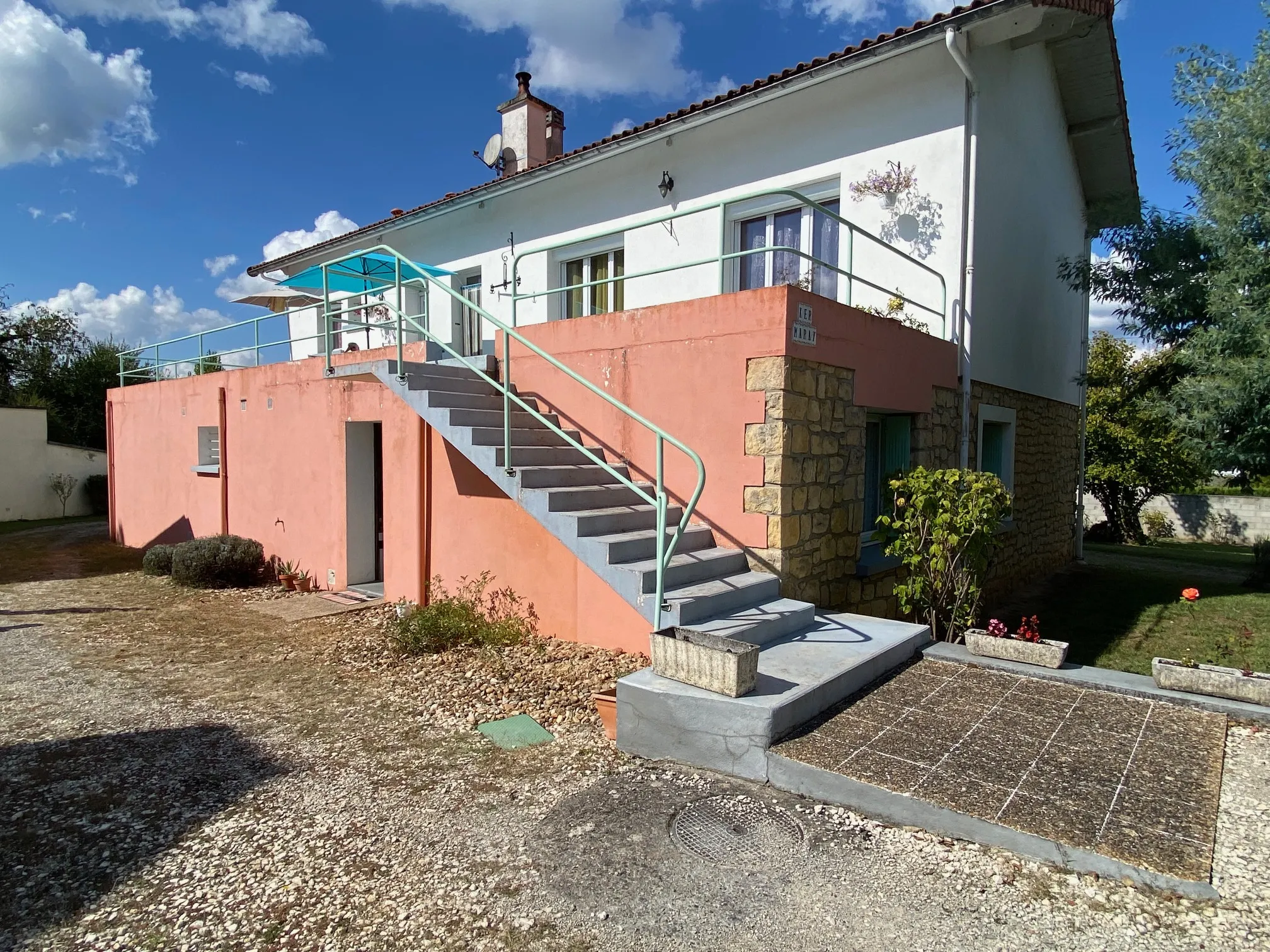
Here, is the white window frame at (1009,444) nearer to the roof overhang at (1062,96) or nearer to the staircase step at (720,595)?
the roof overhang at (1062,96)

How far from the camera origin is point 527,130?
41.8 feet

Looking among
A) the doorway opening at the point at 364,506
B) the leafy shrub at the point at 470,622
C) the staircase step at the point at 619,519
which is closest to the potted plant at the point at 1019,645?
Answer: the staircase step at the point at 619,519

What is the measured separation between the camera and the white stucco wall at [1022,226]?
7883mm

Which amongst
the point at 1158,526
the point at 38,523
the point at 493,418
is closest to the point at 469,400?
the point at 493,418

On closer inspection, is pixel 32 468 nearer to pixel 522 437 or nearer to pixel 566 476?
pixel 522 437

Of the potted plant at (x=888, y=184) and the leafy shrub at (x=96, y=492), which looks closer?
the potted plant at (x=888, y=184)

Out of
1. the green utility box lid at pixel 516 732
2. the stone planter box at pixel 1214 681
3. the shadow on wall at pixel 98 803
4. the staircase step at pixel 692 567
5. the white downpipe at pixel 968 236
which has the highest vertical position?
the white downpipe at pixel 968 236

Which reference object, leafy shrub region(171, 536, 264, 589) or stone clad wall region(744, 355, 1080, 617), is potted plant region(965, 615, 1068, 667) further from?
leafy shrub region(171, 536, 264, 589)

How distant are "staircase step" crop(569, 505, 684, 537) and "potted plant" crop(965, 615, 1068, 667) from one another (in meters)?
2.32

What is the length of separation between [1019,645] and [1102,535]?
14.9 m

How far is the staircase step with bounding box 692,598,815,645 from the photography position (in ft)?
15.6

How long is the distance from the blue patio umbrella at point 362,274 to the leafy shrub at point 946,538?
7.54 meters

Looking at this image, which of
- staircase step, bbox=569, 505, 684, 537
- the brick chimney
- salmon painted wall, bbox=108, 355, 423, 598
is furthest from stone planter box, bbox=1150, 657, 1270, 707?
the brick chimney

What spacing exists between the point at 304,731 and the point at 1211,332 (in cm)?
959
